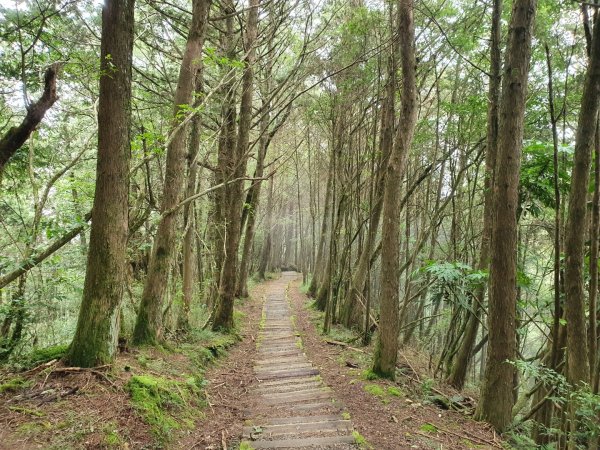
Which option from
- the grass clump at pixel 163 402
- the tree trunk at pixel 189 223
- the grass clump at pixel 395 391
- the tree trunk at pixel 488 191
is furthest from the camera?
the tree trunk at pixel 189 223

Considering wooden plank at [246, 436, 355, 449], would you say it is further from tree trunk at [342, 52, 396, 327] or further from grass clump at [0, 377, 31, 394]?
tree trunk at [342, 52, 396, 327]

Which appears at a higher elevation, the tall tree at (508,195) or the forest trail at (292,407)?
the tall tree at (508,195)

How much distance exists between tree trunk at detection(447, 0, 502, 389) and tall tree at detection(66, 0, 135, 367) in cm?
483

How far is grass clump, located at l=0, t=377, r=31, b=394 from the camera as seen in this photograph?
3558 millimetres

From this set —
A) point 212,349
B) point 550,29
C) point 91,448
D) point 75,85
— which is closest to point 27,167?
point 75,85

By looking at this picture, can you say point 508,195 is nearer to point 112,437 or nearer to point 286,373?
point 286,373

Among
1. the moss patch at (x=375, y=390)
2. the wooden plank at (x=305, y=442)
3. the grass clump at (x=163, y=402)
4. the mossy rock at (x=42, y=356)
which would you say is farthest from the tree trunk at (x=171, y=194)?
the moss patch at (x=375, y=390)

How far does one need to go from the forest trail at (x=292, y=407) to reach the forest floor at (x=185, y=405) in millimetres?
145

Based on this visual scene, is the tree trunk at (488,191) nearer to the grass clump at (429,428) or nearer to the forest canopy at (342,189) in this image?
the forest canopy at (342,189)

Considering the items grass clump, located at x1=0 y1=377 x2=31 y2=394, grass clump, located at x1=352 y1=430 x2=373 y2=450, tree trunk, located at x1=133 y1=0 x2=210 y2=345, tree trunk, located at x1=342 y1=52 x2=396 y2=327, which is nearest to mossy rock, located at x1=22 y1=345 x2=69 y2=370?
grass clump, located at x1=0 y1=377 x2=31 y2=394

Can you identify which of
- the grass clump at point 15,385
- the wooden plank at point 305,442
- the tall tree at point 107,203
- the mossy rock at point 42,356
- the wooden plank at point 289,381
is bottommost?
the wooden plank at point 289,381

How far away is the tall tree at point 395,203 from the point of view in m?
5.61

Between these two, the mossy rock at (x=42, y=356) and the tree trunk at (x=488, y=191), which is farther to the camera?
the tree trunk at (x=488, y=191)

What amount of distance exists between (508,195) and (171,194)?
16.3ft
